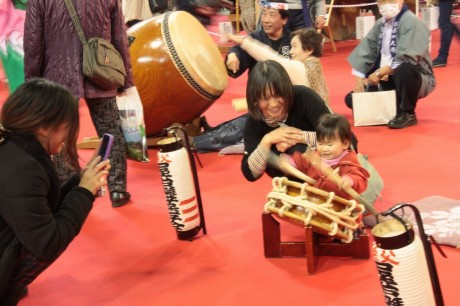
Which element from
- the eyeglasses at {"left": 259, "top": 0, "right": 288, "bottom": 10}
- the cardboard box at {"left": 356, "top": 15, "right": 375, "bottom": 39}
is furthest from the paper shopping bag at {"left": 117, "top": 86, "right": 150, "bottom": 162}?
the cardboard box at {"left": 356, "top": 15, "right": 375, "bottom": 39}

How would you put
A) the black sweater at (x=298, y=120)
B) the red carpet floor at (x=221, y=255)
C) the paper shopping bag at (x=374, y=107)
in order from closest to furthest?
the red carpet floor at (x=221, y=255)
the black sweater at (x=298, y=120)
the paper shopping bag at (x=374, y=107)

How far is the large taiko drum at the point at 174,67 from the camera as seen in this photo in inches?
143

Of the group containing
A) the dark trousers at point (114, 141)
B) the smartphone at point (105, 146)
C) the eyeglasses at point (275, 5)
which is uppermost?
the eyeglasses at point (275, 5)

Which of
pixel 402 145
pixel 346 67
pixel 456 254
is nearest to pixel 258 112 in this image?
pixel 456 254

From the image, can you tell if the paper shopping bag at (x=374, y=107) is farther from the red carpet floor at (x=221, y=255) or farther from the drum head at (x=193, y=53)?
the drum head at (x=193, y=53)

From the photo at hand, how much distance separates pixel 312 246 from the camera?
212cm

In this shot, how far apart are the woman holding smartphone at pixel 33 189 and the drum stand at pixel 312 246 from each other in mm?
742

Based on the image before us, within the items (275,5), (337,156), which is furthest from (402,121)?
(337,156)

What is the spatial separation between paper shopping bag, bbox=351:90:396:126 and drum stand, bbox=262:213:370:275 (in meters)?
1.97

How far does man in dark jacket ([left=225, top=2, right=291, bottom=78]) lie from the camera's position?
3695 millimetres

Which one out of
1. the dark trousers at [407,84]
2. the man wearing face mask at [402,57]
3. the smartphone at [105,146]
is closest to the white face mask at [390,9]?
the man wearing face mask at [402,57]

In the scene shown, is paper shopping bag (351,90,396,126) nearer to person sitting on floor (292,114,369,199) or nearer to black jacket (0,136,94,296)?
person sitting on floor (292,114,369,199)

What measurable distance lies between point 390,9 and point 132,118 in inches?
76.2

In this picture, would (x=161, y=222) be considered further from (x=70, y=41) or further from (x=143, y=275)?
(x=70, y=41)
